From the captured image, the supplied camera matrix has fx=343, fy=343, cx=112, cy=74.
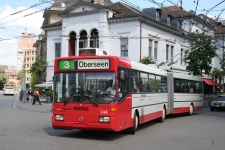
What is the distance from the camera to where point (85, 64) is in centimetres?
1184

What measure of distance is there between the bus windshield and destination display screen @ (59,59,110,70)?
21cm

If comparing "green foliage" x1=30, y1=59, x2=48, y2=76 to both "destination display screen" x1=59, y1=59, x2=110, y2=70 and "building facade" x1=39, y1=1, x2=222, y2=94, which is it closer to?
"building facade" x1=39, y1=1, x2=222, y2=94

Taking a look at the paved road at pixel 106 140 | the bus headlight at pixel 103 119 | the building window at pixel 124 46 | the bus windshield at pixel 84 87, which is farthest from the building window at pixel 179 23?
the bus headlight at pixel 103 119

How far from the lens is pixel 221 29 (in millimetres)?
61844

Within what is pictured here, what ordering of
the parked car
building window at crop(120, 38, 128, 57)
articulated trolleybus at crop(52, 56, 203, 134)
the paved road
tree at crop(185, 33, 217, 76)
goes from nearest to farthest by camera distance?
the paved road < articulated trolleybus at crop(52, 56, 203, 134) < the parked car < tree at crop(185, 33, 217, 76) < building window at crop(120, 38, 128, 57)

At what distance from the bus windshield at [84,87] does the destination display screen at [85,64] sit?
Result: 0.21 m

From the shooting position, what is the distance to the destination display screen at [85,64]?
1167cm

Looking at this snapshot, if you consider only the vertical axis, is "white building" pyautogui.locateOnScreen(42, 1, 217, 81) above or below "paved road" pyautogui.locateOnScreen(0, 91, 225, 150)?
above

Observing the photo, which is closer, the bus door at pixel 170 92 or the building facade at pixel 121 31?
the bus door at pixel 170 92

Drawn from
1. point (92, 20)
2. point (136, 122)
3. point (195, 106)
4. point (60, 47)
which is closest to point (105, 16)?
point (92, 20)

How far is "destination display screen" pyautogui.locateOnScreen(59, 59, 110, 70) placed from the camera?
11.7 metres

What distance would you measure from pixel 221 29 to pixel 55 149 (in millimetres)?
57509

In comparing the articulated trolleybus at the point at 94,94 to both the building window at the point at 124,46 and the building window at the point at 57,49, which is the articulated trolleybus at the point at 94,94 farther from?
the building window at the point at 57,49

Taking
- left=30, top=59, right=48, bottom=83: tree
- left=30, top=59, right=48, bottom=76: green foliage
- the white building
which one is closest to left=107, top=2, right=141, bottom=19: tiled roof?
the white building
